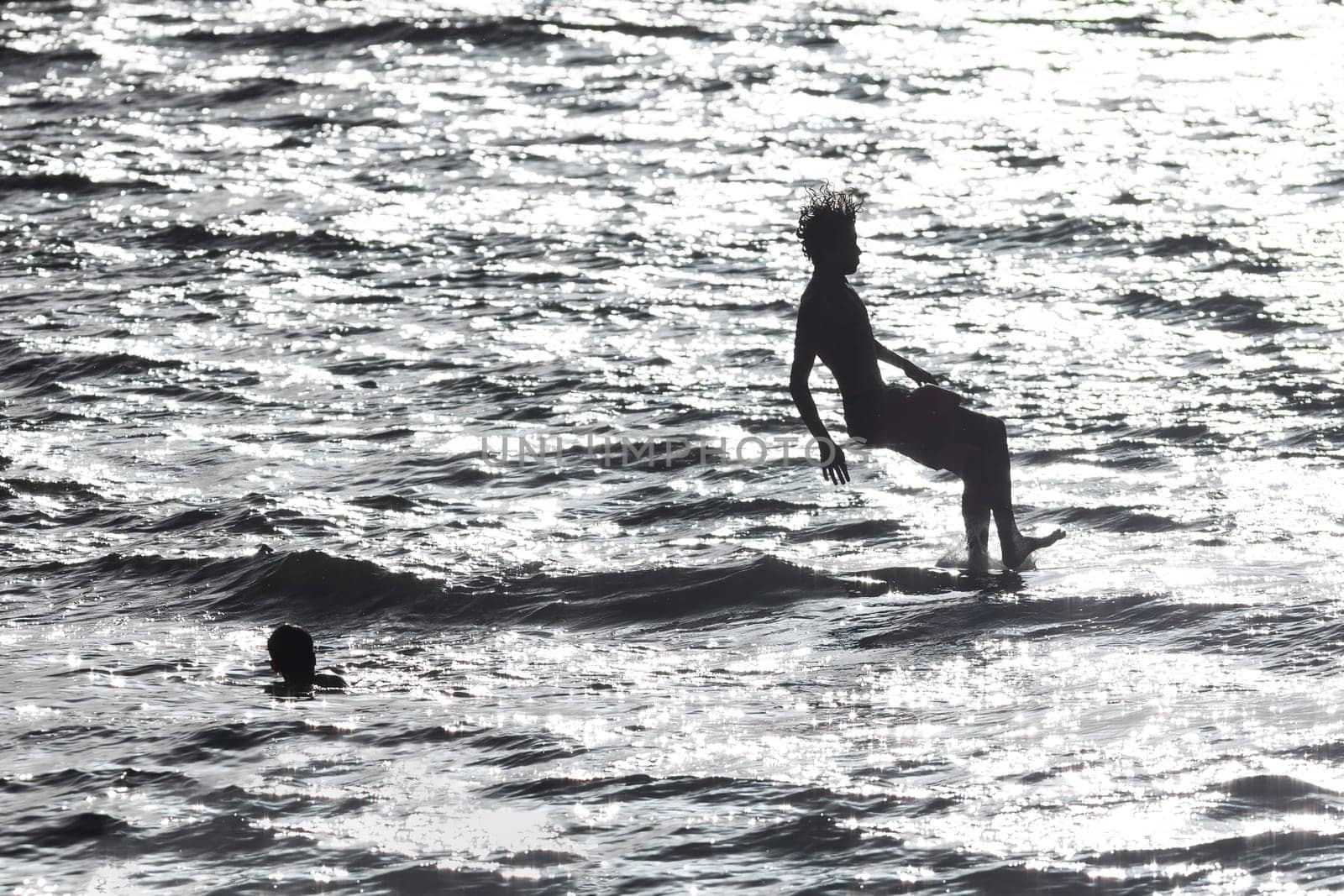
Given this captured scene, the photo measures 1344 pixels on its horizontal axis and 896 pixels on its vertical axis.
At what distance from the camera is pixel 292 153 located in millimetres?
22328

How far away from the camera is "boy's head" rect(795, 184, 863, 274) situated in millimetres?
8734

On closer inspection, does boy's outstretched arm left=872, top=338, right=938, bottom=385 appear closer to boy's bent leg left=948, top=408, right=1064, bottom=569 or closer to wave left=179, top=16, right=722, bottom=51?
boy's bent leg left=948, top=408, right=1064, bottom=569

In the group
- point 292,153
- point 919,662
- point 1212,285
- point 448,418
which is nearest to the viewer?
point 919,662

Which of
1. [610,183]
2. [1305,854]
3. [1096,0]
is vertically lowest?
[1305,854]

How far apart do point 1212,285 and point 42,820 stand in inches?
449

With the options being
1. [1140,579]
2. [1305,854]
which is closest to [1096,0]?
[1140,579]

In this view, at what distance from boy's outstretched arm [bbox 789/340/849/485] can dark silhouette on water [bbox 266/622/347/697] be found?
103 inches

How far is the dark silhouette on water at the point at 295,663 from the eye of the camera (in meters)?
7.88

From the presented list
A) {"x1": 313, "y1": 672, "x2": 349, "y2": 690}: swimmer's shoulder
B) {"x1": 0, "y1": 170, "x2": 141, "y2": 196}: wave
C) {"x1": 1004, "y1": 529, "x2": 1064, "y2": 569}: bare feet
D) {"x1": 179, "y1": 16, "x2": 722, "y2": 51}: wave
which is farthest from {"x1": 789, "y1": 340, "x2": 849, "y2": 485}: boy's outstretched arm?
{"x1": 179, "y1": 16, "x2": 722, "y2": 51}: wave

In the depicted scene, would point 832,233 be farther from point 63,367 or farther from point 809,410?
point 63,367

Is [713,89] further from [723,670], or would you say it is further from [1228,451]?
[723,670]

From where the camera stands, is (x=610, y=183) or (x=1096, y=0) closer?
(x=610, y=183)

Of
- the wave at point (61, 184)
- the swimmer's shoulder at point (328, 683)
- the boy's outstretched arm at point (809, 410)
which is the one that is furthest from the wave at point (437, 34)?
the swimmer's shoulder at point (328, 683)

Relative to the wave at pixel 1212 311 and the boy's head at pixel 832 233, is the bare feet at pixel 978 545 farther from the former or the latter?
the wave at pixel 1212 311
